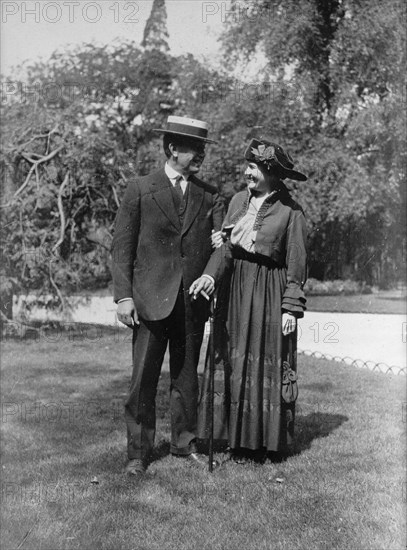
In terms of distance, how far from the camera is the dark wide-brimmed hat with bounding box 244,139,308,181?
4133 millimetres

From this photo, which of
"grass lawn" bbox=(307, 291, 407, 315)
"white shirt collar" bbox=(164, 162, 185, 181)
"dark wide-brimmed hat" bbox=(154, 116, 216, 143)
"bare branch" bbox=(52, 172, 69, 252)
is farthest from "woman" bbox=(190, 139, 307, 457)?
"grass lawn" bbox=(307, 291, 407, 315)

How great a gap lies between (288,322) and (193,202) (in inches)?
35.9

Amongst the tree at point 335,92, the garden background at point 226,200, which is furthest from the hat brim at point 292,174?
A: the tree at point 335,92

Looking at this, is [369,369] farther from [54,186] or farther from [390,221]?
[390,221]

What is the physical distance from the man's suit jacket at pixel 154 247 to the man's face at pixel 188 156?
0.36 ft

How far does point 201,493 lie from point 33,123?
702cm

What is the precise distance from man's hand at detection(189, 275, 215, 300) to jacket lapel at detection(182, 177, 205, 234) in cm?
31

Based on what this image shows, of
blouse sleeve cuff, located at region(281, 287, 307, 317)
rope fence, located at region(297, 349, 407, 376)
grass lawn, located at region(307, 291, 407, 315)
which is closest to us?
blouse sleeve cuff, located at region(281, 287, 307, 317)

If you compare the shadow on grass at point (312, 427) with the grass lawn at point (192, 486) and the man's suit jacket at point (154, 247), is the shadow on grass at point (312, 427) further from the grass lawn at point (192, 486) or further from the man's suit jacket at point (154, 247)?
the man's suit jacket at point (154, 247)

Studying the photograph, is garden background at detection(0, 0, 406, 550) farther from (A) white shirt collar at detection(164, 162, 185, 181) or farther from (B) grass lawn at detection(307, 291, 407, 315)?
(A) white shirt collar at detection(164, 162, 185, 181)

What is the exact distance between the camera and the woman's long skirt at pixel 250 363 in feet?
13.7

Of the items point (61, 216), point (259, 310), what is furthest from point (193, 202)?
point (61, 216)

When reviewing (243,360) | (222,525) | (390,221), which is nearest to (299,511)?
(222,525)

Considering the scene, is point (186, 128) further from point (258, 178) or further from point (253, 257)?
point (253, 257)
